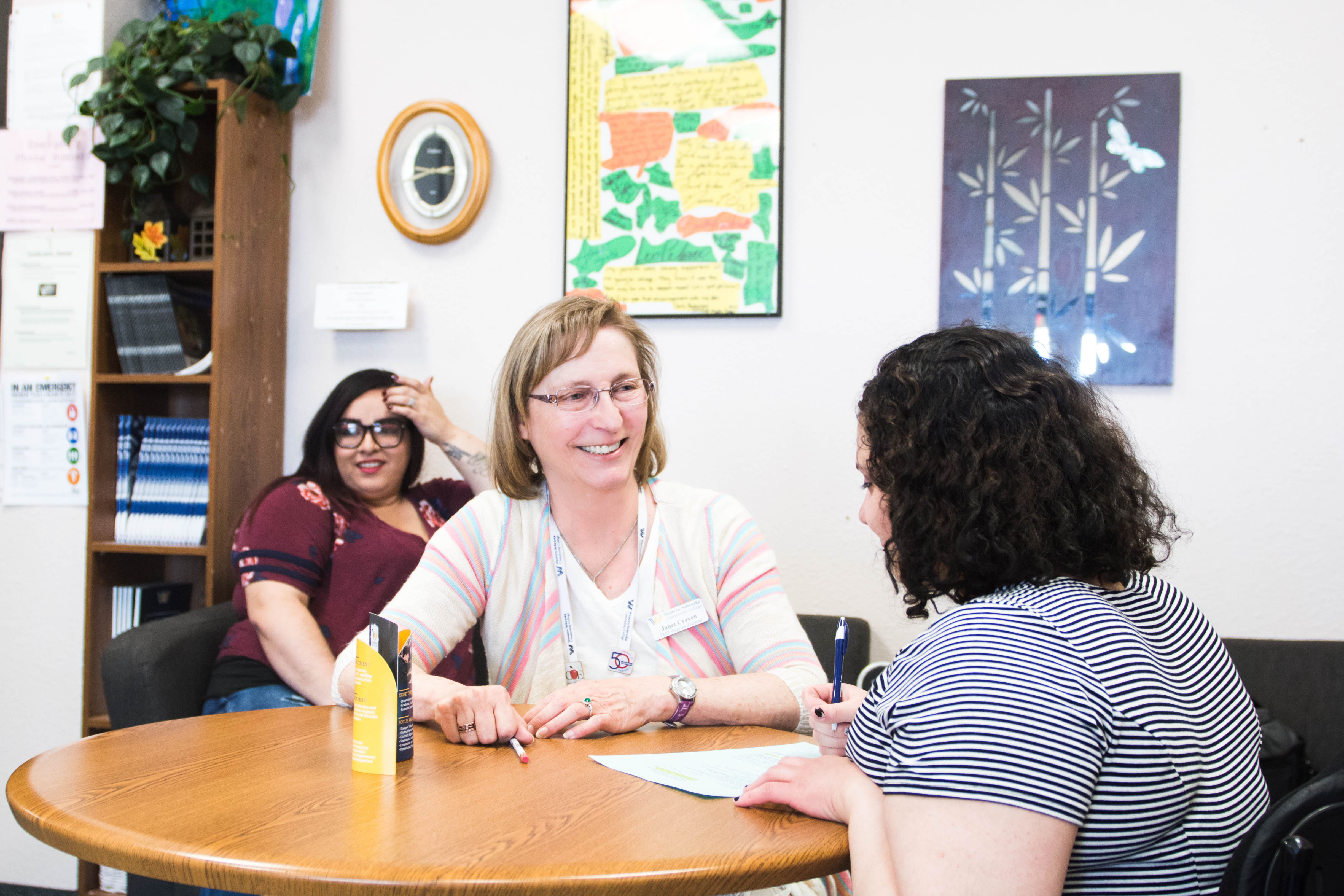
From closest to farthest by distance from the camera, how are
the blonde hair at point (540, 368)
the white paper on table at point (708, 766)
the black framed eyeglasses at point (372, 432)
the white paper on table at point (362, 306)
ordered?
the white paper on table at point (708, 766)
the blonde hair at point (540, 368)
the black framed eyeglasses at point (372, 432)
the white paper on table at point (362, 306)

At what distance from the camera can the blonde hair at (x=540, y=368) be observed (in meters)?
1.82

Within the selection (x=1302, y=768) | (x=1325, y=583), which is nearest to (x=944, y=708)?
(x=1302, y=768)

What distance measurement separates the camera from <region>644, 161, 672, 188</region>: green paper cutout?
2.71 m

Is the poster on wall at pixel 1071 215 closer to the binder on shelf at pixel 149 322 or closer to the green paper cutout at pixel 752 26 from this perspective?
the green paper cutout at pixel 752 26

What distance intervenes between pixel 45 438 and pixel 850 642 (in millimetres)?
2519

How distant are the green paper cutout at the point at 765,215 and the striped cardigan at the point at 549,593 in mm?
1079

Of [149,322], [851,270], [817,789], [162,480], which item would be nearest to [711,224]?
[851,270]

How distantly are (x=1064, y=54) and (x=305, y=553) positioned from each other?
7.86 feet

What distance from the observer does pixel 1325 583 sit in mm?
2398

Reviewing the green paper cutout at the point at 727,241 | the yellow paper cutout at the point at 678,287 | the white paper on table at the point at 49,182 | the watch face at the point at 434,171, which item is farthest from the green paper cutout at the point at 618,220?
the white paper on table at the point at 49,182

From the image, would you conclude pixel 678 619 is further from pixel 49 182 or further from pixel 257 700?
pixel 49 182

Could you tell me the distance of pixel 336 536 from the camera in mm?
2453

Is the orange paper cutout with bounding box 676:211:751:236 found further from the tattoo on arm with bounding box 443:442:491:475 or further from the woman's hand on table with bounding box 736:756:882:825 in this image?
the woman's hand on table with bounding box 736:756:882:825

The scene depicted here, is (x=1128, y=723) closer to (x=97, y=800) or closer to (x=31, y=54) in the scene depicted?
(x=97, y=800)
